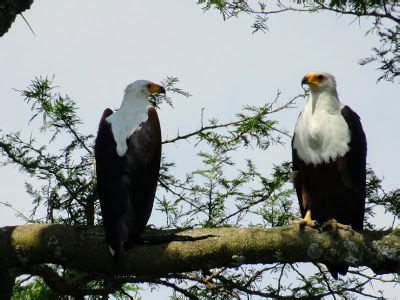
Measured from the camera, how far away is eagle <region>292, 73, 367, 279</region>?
4.63 metres

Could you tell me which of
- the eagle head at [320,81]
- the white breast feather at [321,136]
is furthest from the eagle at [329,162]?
the eagle head at [320,81]

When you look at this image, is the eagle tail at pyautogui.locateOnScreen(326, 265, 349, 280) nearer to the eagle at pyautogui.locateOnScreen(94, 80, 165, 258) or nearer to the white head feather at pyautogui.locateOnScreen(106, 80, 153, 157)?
the eagle at pyautogui.locateOnScreen(94, 80, 165, 258)

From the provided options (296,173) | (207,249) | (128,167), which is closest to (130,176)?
(128,167)

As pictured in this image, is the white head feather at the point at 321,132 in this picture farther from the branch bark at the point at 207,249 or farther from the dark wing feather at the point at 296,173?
the branch bark at the point at 207,249

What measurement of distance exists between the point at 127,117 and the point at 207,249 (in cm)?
144

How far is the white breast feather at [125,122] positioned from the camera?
14.0 ft

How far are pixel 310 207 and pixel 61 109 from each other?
179 centimetres

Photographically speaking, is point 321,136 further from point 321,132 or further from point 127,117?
point 127,117

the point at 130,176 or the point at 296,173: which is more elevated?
the point at 296,173

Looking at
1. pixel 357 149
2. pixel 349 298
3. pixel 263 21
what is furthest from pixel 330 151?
pixel 349 298

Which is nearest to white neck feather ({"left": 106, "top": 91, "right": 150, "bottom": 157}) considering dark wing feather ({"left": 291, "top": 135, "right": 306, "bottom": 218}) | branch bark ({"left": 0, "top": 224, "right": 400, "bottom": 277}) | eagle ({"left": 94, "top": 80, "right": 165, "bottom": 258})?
eagle ({"left": 94, "top": 80, "right": 165, "bottom": 258})

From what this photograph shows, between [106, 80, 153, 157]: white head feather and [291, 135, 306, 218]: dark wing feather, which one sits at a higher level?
[106, 80, 153, 157]: white head feather

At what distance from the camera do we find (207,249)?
337 centimetres

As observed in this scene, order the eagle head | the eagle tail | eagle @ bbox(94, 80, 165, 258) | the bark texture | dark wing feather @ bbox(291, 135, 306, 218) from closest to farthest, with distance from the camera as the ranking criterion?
1. the bark texture
2. eagle @ bbox(94, 80, 165, 258)
3. the eagle tail
4. dark wing feather @ bbox(291, 135, 306, 218)
5. the eagle head
